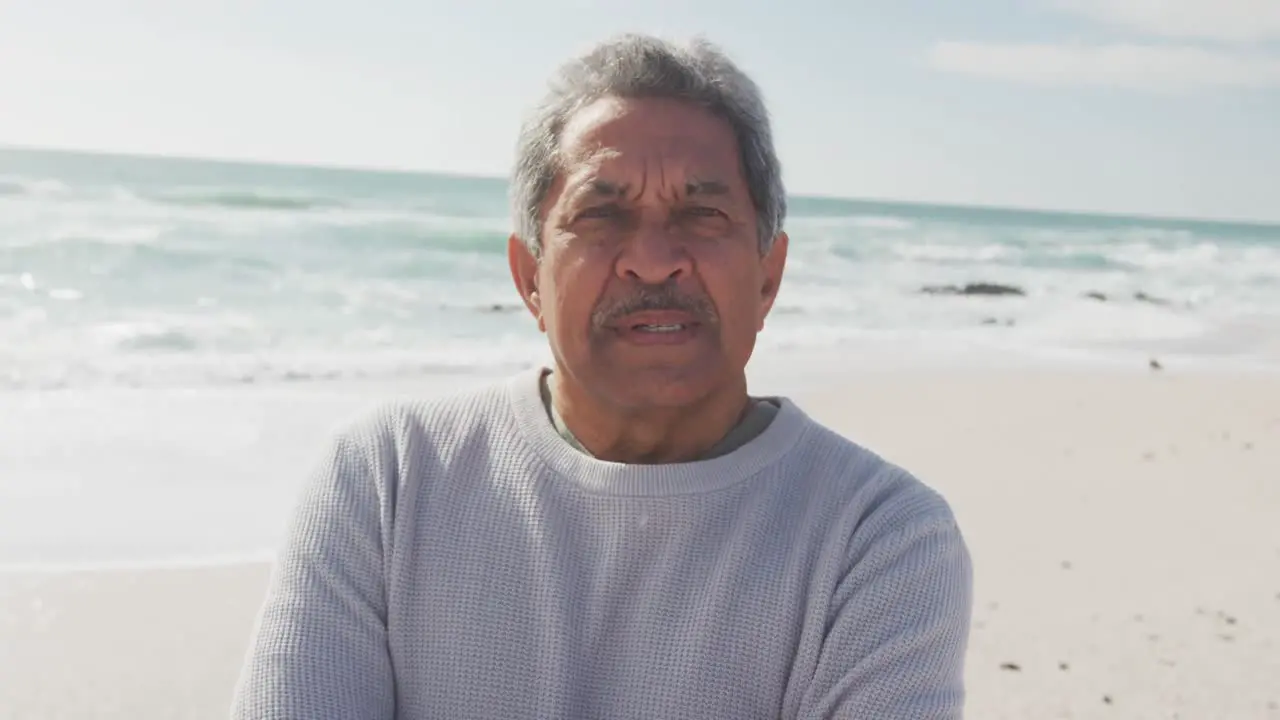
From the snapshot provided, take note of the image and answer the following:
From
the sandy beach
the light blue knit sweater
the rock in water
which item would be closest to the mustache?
the light blue knit sweater

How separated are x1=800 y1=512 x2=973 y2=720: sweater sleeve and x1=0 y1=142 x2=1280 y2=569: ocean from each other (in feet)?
14.3

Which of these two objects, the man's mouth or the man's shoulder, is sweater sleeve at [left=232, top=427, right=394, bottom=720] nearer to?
the man's mouth

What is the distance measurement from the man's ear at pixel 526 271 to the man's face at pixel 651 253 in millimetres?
118

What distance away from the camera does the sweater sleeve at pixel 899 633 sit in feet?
5.56

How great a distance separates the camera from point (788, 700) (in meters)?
1.81

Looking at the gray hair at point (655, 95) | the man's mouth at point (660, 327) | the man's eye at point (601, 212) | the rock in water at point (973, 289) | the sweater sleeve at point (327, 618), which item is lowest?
the rock in water at point (973, 289)

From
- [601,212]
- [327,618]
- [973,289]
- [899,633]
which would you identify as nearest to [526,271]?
[601,212]

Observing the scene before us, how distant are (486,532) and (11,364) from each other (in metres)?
10.3

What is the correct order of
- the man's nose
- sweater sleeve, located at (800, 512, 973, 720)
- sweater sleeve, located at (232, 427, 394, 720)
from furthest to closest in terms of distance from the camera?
the man's nose, sweater sleeve, located at (232, 427, 394, 720), sweater sleeve, located at (800, 512, 973, 720)

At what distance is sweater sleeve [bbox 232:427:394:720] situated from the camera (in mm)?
1797

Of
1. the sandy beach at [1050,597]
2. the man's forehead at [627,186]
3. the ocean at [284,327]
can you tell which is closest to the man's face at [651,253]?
the man's forehead at [627,186]

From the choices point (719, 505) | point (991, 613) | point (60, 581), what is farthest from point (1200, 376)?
point (719, 505)

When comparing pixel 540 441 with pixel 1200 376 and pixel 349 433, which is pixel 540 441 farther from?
pixel 1200 376

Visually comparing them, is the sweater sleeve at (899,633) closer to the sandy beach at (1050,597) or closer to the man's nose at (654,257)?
the man's nose at (654,257)
